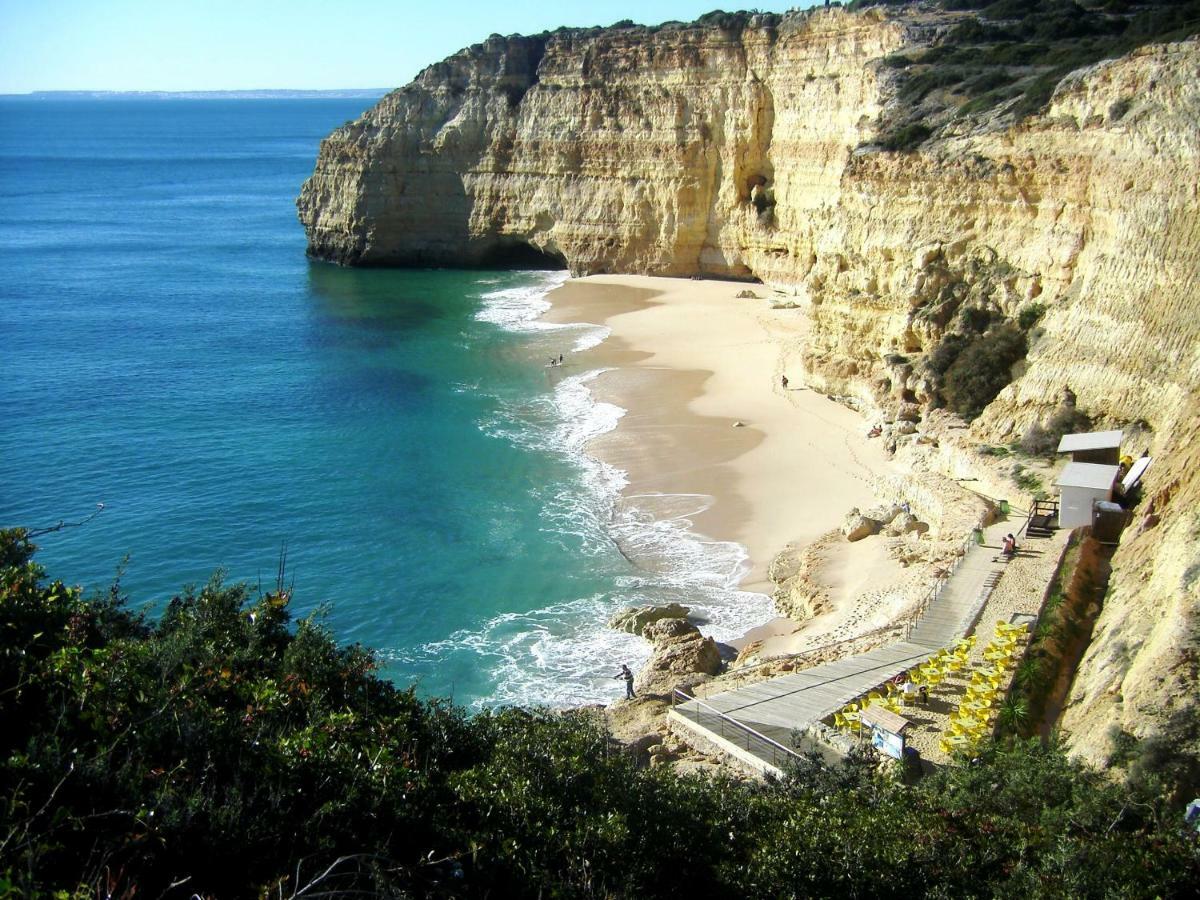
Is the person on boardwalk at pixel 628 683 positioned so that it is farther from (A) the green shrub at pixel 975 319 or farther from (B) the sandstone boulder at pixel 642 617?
(A) the green shrub at pixel 975 319

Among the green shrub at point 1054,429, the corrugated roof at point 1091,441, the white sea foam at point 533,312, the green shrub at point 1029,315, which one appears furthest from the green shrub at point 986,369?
the white sea foam at point 533,312

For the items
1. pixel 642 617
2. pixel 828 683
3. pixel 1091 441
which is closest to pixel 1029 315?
pixel 1091 441

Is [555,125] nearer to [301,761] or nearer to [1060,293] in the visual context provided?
[1060,293]

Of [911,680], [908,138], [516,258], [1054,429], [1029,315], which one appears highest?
[908,138]

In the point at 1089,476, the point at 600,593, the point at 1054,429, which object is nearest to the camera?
the point at 1089,476

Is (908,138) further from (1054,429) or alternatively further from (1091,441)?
(1091,441)

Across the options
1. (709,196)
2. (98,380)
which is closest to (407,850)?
(98,380)
